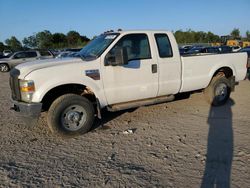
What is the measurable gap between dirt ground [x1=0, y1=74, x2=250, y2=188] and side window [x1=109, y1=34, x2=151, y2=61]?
1468 mm

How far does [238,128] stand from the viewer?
17.4 feet

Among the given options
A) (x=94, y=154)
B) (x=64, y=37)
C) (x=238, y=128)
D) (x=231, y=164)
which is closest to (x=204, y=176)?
(x=231, y=164)

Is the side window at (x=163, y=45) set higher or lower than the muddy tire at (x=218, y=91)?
higher

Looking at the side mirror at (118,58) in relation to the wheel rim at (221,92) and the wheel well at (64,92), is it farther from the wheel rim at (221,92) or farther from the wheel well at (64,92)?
the wheel rim at (221,92)

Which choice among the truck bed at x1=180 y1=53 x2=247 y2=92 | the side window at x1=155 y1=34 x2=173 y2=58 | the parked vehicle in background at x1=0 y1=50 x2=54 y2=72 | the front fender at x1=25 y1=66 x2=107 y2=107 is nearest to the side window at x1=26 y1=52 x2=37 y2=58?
the parked vehicle in background at x1=0 y1=50 x2=54 y2=72

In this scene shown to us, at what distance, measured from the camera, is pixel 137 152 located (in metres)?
4.30

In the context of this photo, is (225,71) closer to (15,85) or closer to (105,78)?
(105,78)

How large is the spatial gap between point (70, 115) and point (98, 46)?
159 centimetres

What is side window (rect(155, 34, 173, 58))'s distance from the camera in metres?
5.94

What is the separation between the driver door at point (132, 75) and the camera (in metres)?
5.33

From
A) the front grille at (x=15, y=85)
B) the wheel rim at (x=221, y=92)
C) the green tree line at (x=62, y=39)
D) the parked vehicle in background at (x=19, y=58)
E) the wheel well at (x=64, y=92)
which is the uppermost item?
the green tree line at (x=62, y=39)

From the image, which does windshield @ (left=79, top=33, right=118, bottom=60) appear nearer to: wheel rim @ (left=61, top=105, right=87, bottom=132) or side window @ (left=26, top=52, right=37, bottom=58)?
wheel rim @ (left=61, top=105, right=87, bottom=132)

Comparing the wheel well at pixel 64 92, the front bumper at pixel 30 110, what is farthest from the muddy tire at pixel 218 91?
the front bumper at pixel 30 110

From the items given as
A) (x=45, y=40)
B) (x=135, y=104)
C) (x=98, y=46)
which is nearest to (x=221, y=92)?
(x=135, y=104)
